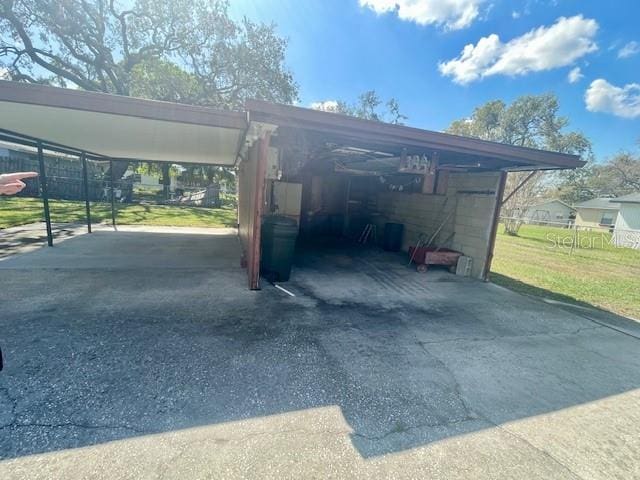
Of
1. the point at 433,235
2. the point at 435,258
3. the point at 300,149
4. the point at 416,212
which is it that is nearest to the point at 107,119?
the point at 300,149

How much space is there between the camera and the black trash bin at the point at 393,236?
344 inches

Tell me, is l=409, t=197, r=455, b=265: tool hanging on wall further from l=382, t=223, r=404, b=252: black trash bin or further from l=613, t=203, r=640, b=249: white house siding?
l=613, t=203, r=640, b=249: white house siding

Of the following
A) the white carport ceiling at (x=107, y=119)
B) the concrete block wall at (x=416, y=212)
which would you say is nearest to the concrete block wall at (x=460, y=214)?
the concrete block wall at (x=416, y=212)

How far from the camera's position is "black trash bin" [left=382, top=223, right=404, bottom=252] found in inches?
344

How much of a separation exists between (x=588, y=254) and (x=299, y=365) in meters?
14.1

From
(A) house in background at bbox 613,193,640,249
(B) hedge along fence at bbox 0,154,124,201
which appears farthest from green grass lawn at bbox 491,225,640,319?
(B) hedge along fence at bbox 0,154,124,201

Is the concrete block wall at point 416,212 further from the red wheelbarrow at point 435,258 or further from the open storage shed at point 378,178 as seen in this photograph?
the red wheelbarrow at point 435,258

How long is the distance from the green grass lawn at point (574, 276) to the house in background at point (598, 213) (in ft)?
76.2

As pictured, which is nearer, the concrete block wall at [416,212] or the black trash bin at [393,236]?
the concrete block wall at [416,212]

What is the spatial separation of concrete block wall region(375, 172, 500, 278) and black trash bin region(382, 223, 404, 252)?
0.21 metres

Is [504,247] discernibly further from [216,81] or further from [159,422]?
[216,81]

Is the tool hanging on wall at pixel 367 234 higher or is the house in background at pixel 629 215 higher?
the house in background at pixel 629 215

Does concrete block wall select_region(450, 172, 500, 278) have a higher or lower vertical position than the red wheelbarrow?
higher

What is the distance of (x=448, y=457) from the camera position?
6.04 ft
